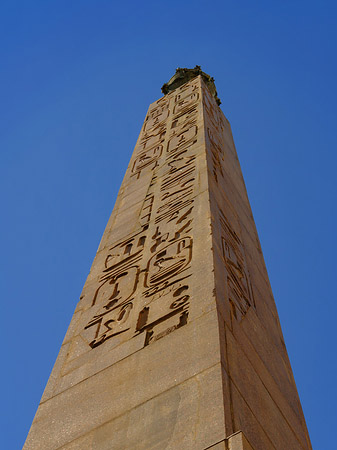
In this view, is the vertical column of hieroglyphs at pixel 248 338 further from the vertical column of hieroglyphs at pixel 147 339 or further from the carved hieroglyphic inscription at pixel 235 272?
the vertical column of hieroglyphs at pixel 147 339

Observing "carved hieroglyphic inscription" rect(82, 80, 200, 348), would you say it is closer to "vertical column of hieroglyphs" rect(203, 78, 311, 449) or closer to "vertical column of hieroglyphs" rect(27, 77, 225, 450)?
"vertical column of hieroglyphs" rect(27, 77, 225, 450)

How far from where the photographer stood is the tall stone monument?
3523 millimetres

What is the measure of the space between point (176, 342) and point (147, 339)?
0.27m

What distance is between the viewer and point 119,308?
4.89 m

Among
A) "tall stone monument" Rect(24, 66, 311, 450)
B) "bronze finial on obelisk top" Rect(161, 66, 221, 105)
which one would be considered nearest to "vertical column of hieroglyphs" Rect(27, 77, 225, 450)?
"tall stone monument" Rect(24, 66, 311, 450)

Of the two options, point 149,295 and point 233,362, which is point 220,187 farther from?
point 233,362

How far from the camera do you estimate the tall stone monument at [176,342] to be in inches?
139

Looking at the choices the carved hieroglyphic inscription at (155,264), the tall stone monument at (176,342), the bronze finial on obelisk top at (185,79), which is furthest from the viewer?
the bronze finial on obelisk top at (185,79)

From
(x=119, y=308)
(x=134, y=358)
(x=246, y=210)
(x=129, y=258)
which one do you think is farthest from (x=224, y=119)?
(x=134, y=358)

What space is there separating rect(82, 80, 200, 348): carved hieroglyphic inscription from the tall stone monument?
13 mm

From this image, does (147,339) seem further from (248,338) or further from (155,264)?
(155,264)

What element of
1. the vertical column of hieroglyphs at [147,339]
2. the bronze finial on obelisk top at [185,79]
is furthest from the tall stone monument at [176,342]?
the bronze finial on obelisk top at [185,79]

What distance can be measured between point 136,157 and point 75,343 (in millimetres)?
4027

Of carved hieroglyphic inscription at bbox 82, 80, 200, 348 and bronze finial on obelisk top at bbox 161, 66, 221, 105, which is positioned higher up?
bronze finial on obelisk top at bbox 161, 66, 221, 105
